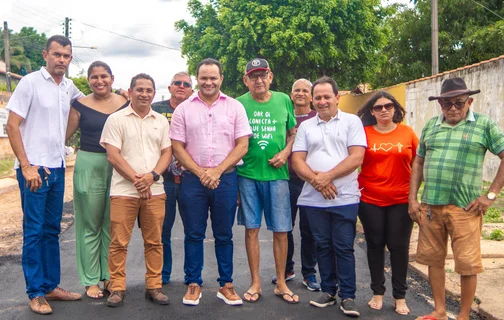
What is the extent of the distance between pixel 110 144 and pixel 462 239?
9.80ft

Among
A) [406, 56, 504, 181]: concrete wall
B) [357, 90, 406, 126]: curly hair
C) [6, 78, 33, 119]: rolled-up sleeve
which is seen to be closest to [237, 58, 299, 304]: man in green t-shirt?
[357, 90, 406, 126]: curly hair

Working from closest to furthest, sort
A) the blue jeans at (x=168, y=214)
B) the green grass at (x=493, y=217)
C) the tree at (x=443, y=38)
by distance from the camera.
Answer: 1. the blue jeans at (x=168, y=214)
2. the green grass at (x=493, y=217)
3. the tree at (x=443, y=38)

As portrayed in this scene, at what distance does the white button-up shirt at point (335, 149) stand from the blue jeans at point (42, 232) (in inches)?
87.9

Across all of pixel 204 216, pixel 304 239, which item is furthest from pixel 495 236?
pixel 204 216

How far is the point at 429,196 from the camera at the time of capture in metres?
4.50

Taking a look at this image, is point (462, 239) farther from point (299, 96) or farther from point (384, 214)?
point (299, 96)

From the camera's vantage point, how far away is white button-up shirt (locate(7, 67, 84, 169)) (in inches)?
191

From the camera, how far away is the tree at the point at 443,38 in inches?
1110

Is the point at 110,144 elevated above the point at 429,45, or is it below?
below

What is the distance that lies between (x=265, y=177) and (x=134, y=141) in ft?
4.02

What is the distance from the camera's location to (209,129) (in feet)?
16.7

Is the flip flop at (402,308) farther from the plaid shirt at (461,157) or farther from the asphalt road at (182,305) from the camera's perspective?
the plaid shirt at (461,157)

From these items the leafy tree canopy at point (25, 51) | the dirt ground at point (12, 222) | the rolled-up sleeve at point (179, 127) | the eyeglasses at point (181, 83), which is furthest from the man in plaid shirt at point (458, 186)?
the leafy tree canopy at point (25, 51)

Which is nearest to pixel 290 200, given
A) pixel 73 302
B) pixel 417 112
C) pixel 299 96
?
pixel 299 96
